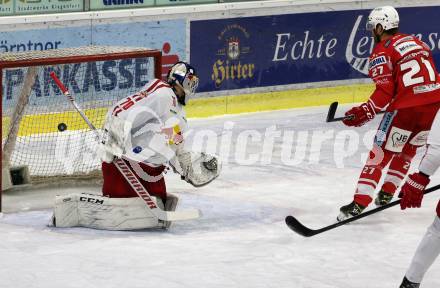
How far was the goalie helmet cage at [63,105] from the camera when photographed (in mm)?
7465

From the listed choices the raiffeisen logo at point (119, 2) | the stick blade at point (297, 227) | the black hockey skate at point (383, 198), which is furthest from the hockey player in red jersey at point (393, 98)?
the raiffeisen logo at point (119, 2)

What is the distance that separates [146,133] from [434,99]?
1.65 metres

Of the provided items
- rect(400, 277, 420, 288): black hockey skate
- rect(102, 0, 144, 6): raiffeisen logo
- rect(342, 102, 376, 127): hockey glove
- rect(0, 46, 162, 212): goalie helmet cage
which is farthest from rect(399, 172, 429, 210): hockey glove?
rect(102, 0, 144, 6): raiffeisen logo

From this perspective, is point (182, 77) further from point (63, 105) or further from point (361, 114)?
point (63, 105)

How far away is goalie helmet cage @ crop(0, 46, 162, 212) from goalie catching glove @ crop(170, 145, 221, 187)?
0.72 meters

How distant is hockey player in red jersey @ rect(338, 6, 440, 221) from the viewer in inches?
267

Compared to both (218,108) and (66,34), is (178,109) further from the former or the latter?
(218,108)

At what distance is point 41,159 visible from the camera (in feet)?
26.3

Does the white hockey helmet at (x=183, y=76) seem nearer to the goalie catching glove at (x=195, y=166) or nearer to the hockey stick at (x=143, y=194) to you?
the goalie catching glove at (x=195, y=166)

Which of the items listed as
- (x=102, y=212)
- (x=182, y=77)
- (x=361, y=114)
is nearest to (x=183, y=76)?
(x=182, y=77)

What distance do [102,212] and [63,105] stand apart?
1779 mm

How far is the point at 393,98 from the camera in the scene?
690 cm

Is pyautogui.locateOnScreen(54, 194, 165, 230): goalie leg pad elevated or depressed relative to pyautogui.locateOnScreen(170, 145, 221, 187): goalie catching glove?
depressed

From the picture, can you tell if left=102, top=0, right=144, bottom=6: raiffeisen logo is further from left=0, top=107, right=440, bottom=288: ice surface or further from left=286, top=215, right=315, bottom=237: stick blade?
left=286, top=215, right=315, bottom=237: stick blade
